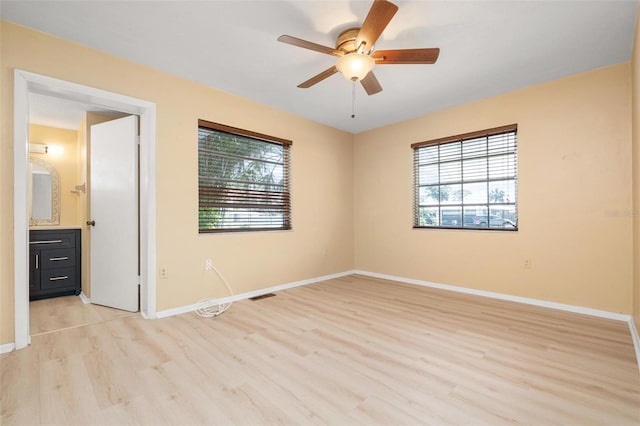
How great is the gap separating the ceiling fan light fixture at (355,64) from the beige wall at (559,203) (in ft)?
7.66

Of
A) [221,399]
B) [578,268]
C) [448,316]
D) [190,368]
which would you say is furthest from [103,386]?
[578,268]

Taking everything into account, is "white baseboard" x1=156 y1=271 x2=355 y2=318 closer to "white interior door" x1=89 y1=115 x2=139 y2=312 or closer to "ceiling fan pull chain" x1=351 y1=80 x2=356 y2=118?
"white interior door" x1=89 y1=115 x2=139 y2=312

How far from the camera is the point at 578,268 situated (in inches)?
124

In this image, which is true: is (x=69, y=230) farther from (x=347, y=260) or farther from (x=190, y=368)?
(x=347, y=260)

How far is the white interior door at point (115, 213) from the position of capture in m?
3.18

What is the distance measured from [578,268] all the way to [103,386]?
432cm

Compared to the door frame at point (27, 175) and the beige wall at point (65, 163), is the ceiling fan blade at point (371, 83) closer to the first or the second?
the door frame at point (27, 175)

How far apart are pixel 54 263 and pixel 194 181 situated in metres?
2.22

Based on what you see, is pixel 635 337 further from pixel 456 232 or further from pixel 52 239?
pixel 52 239

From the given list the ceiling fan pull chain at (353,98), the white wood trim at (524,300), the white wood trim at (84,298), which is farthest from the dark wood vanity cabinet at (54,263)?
the white wood trim at (524,300)

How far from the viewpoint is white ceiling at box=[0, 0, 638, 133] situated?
2.17m

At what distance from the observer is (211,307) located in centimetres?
338

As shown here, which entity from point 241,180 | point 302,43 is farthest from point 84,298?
point 302,43

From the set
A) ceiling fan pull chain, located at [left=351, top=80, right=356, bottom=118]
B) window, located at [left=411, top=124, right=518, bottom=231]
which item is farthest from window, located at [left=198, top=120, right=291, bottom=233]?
window, located at [left=411, top=124, right=518, bottom=231]
